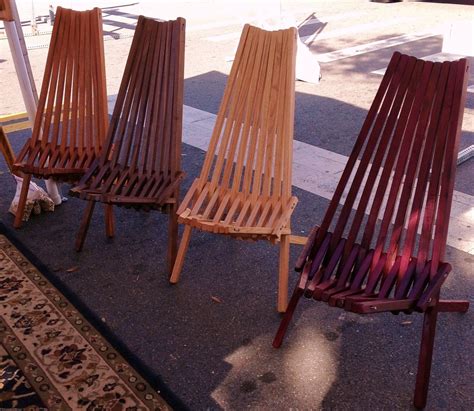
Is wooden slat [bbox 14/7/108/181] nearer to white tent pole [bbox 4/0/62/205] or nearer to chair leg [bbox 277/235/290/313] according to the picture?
white tent pole [bbox 4/0/62/205]

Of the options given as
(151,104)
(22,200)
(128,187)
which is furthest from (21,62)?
(128,187)

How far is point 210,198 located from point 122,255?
2.57ft

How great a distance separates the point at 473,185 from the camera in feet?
14.1

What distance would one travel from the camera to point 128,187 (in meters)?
3.23

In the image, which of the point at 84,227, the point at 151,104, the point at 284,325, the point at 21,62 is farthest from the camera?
the point at 21,62

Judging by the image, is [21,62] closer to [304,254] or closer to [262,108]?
[262,108]

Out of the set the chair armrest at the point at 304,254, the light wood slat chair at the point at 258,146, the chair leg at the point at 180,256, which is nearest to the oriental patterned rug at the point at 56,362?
the chair leg at the point at 180,256

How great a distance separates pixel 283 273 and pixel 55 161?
159 cm

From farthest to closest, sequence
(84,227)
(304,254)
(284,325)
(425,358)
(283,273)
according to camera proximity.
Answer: (84,227) → (283,273) → (284,325) → (304,254) → (425,358)

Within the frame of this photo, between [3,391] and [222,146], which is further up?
[222,146]

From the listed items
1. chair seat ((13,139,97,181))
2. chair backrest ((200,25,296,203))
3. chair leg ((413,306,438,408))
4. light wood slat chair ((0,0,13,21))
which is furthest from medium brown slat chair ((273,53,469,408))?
light wood slat chair ((0,0,13,21))

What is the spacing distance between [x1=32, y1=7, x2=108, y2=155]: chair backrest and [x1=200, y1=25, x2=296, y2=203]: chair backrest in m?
0.89

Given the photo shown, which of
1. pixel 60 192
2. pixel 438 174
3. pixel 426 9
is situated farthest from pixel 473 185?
pixel 426 9

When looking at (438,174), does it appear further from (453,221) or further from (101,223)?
(101,223)
